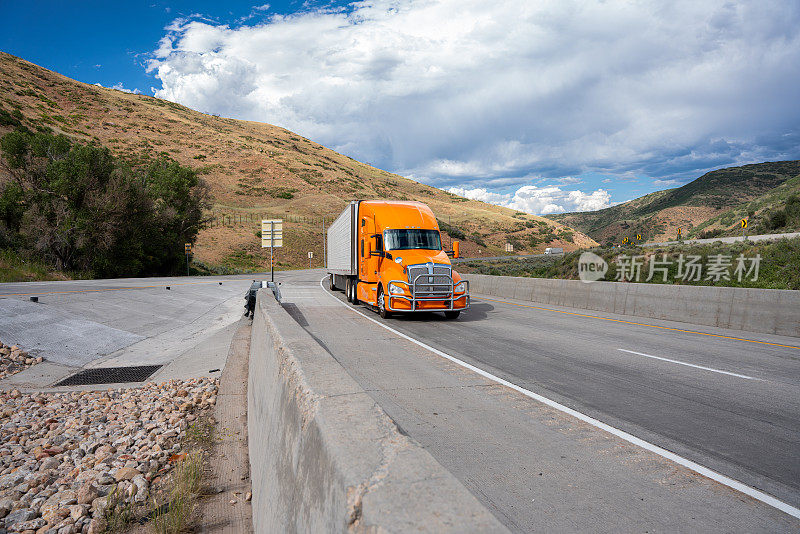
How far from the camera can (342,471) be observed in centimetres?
184

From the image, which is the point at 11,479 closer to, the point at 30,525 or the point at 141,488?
the point at 30,525

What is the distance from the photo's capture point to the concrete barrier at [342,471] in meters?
1.56

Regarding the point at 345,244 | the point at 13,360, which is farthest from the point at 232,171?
the point at 13,360

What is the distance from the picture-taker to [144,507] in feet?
15.5

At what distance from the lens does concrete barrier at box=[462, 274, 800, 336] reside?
1229cm

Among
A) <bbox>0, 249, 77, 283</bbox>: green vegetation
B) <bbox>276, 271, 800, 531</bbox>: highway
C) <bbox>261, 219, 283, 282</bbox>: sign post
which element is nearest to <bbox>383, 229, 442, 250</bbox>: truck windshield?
<bbox>276, 271, 800, 531</bbox>: highway

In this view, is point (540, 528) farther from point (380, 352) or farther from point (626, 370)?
point (380, 352)

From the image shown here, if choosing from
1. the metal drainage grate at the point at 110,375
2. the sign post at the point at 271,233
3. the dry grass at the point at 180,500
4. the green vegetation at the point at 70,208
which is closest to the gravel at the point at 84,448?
the dry grass at the point at 180,500

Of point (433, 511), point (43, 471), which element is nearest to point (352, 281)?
point (43, 471)

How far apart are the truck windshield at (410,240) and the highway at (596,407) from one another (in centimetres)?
440

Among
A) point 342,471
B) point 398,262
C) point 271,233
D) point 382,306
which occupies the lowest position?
point 382,306

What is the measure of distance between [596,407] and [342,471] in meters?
5.17

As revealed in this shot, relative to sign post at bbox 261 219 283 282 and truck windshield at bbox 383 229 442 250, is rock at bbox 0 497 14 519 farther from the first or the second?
sign post at bbox 261 219 283 282

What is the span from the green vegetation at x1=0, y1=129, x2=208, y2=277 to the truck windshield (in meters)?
26.9
